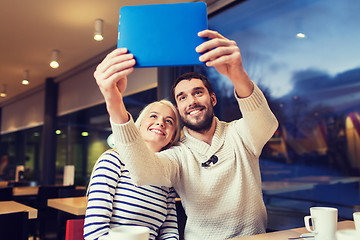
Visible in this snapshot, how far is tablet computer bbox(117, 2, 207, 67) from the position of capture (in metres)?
1.01

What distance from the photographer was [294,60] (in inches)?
114

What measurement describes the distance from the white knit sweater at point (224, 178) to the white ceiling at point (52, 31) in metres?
2.55

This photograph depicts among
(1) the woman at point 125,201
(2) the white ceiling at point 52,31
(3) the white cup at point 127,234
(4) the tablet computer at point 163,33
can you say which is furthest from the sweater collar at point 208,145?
(2) the white ceiling at point 52,31

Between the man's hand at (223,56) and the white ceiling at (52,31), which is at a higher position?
the white ceiling at (52,31)

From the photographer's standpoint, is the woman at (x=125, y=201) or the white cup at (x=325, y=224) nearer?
the white cup at (x=325, y=224)

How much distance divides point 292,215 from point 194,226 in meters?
2.15

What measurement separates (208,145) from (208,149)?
1.0 inches

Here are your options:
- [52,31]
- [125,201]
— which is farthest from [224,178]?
[52,31]

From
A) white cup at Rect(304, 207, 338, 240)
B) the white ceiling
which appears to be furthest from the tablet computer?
the white ceiling

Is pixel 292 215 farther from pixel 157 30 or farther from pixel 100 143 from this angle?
pixel 100 143

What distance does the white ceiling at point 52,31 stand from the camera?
145 inches

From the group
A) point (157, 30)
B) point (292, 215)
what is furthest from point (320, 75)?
point (157, 30)

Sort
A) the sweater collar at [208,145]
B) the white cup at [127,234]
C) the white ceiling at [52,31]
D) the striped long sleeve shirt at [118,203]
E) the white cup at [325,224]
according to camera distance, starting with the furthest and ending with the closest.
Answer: the white ceiling at [52,31] → the sweater collar at [208,145] → the striped long sleeve shirt at [118,203] → the white cup at [325,224] → the white cup at [127,234]

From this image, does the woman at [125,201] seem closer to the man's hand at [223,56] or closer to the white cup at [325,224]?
the man's hand at [223,56]
